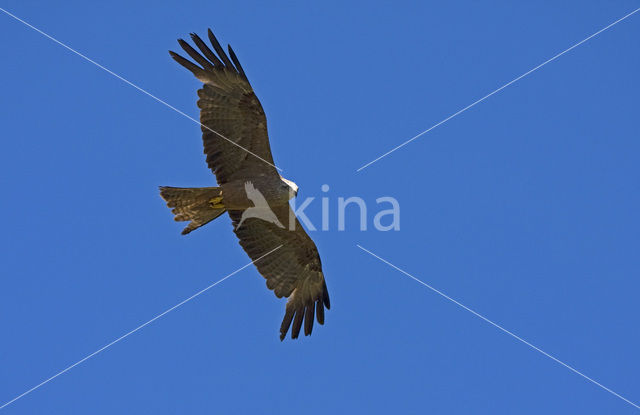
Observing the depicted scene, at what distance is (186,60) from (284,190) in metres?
2.50

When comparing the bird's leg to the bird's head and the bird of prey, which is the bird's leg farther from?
the bird's head

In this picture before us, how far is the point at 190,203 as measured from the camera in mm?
14078

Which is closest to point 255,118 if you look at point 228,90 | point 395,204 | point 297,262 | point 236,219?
point 228,90

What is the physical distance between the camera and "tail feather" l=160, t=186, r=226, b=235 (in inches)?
552

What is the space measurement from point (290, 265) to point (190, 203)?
7.15 feet

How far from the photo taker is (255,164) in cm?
1420

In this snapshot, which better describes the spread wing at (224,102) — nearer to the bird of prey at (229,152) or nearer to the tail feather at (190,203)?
the bird of prey at (229,152)

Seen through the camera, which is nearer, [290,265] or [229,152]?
[229,152]

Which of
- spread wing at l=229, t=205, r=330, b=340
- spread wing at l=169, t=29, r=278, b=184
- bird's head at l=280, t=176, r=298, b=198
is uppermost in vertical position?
spread wing at l=169, t=29, r=278, b=184

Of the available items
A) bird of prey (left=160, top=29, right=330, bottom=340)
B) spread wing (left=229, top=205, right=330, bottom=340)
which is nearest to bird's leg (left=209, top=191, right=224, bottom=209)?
bird of prey (left=160, top=29, right=330, bottom=340)

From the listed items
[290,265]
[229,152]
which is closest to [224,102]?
[229,152]

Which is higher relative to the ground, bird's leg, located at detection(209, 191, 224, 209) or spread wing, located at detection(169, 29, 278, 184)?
spread wing, located at detection(169, 29, 278, 184)

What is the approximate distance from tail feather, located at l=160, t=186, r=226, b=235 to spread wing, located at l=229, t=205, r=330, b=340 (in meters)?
0.81

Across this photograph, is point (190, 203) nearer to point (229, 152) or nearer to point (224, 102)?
point (229, 152)
